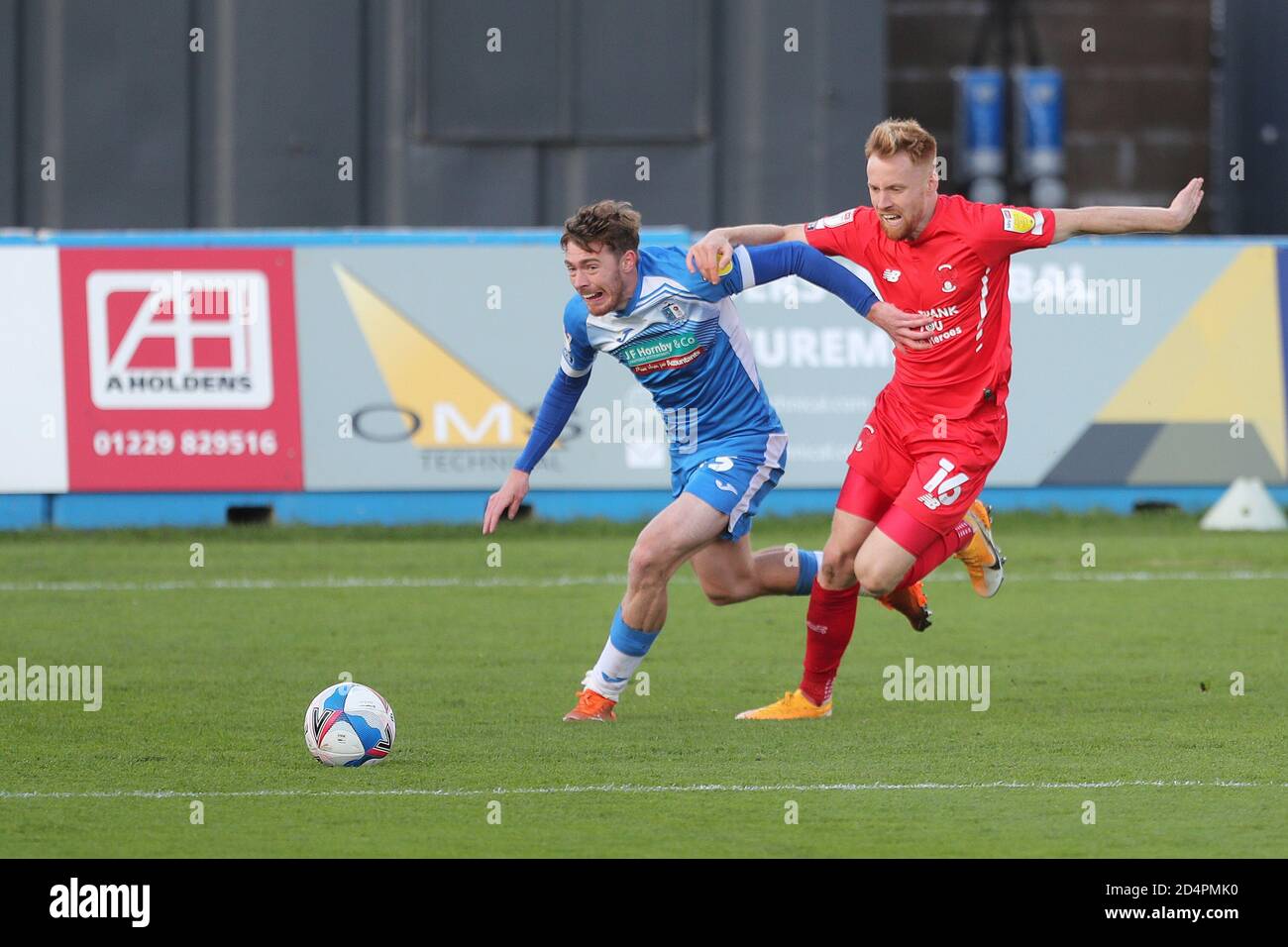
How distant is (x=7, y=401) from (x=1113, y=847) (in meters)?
10.7

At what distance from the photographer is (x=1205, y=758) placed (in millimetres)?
7348

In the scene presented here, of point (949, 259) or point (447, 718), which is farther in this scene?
point (447, 718)

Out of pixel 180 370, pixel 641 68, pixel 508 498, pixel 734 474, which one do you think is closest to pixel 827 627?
pixel 734 474

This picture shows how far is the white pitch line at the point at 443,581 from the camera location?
12609mm

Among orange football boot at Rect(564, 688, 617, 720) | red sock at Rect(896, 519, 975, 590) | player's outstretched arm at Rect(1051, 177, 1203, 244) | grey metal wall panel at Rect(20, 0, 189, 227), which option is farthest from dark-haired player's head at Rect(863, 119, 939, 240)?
grey metal wall panel at Rect(20, 0, 189, 227)

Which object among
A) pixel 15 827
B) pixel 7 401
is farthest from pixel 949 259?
pixel 7 401

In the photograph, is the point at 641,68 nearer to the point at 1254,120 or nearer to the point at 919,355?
the point at 1254,120

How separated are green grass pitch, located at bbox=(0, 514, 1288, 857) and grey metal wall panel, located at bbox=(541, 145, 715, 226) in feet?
20.6

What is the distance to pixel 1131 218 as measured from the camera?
751 centimetres

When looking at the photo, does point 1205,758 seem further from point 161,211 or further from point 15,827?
point 161,211

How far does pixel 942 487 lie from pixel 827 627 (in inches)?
29.2

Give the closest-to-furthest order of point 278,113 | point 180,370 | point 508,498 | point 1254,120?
point 508,498
point 180,370
point 278,113
point 1254,120

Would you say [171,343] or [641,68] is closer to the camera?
[171,343]

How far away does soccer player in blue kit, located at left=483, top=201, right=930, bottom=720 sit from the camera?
7875 mm
